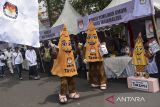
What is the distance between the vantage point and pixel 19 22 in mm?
7926

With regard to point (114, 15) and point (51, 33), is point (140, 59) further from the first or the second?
point (51, 33)

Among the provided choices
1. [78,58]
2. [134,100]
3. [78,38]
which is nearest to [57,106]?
[134,100]

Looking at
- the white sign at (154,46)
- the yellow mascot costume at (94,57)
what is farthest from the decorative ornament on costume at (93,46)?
the white sign at (154,46)

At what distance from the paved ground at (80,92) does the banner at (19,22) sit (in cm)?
238

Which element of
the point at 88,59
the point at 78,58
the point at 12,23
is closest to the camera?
the point at 12,23

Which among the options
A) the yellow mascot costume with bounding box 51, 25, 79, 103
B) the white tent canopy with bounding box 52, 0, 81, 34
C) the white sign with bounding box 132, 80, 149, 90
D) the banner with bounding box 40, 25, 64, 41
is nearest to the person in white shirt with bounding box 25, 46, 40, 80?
the banner with bounding box 40, 25, 64, 41

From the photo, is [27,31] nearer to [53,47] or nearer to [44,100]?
[53,47]

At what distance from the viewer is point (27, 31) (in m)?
8.05

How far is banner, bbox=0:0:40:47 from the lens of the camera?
764 centimetres

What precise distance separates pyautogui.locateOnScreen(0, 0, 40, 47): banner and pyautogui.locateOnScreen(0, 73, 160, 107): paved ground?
7.80 feet

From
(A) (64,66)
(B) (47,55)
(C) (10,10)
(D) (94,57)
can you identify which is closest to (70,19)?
(B) (47,55)

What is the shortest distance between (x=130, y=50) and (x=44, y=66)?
7.03 meters

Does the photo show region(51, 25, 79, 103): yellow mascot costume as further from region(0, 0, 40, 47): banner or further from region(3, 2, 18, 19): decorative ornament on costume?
region(3, 2, 18, 19): decorative ornament on costume

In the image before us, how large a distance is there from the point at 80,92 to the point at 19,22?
3872mm
